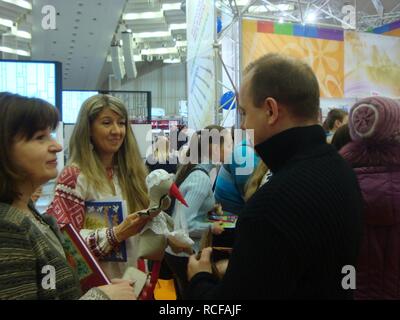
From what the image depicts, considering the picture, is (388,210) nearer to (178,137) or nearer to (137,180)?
(137,180)

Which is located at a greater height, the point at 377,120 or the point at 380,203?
the point at 377,120

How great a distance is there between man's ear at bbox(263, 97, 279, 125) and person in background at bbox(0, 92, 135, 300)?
0.58 metres

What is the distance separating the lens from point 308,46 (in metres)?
6.98

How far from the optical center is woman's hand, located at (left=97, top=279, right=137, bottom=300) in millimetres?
1057

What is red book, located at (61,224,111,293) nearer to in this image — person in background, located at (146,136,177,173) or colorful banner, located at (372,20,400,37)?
person in background, located at (146,136,177,173)

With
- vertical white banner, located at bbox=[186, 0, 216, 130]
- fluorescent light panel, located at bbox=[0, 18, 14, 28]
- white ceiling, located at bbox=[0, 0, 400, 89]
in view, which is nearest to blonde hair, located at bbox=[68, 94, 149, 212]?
vertical white banner, located at bbox=[186, 0, 216, 130]

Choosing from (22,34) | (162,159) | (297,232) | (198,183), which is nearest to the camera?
(297,232)

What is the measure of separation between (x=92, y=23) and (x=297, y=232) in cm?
1097

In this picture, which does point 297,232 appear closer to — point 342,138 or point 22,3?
point 342,138

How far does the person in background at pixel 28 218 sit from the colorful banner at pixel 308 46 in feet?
17.8

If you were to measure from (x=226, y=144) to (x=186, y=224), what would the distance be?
2.54ft

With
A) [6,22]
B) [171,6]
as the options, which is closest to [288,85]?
[171,6]

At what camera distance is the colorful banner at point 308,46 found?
20.9 feet

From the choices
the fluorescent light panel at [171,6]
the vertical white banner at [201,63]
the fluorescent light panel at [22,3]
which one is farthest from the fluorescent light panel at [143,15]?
the vertical white banner at [201,63]
